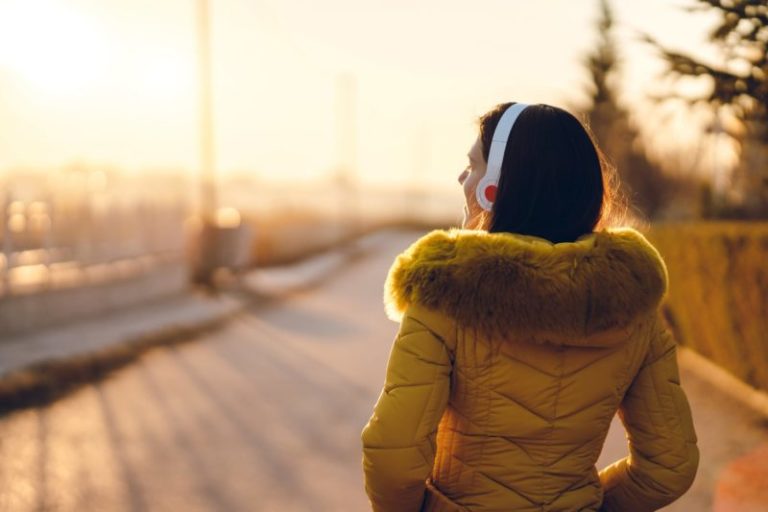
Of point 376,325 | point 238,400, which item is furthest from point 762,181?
point 376,325

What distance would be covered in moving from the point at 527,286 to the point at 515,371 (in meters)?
0.19

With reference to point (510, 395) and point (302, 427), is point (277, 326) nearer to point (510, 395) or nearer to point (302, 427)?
point (302, 427)

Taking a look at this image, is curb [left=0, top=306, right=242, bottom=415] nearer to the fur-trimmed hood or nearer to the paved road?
the paved road

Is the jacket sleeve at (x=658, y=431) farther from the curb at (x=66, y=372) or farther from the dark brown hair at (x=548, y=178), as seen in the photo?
the curb at (x=66, y=372)

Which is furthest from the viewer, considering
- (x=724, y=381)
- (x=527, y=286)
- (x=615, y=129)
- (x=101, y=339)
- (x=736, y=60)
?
(x=615, y=129)

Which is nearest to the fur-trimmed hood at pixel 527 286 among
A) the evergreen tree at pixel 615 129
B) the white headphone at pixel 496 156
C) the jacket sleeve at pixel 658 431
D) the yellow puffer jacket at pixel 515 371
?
the yellow puffer jacket at pixel 515 371

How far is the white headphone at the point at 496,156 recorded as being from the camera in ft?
6.60

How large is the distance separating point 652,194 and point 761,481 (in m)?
33.3

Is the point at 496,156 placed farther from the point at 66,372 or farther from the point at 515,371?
the point at 66,372

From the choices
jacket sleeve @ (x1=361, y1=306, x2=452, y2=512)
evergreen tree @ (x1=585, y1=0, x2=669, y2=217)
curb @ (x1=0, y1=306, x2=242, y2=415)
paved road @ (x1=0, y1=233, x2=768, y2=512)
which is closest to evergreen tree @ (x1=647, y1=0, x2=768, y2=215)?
paved road @ (x1=0, y1=233, x2=768, y2=512)

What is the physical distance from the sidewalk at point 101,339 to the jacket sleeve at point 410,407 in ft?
21.9

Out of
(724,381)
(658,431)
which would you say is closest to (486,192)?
(658,431)

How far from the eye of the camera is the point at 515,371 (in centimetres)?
198

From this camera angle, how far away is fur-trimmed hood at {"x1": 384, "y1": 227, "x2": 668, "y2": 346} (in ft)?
6.26
